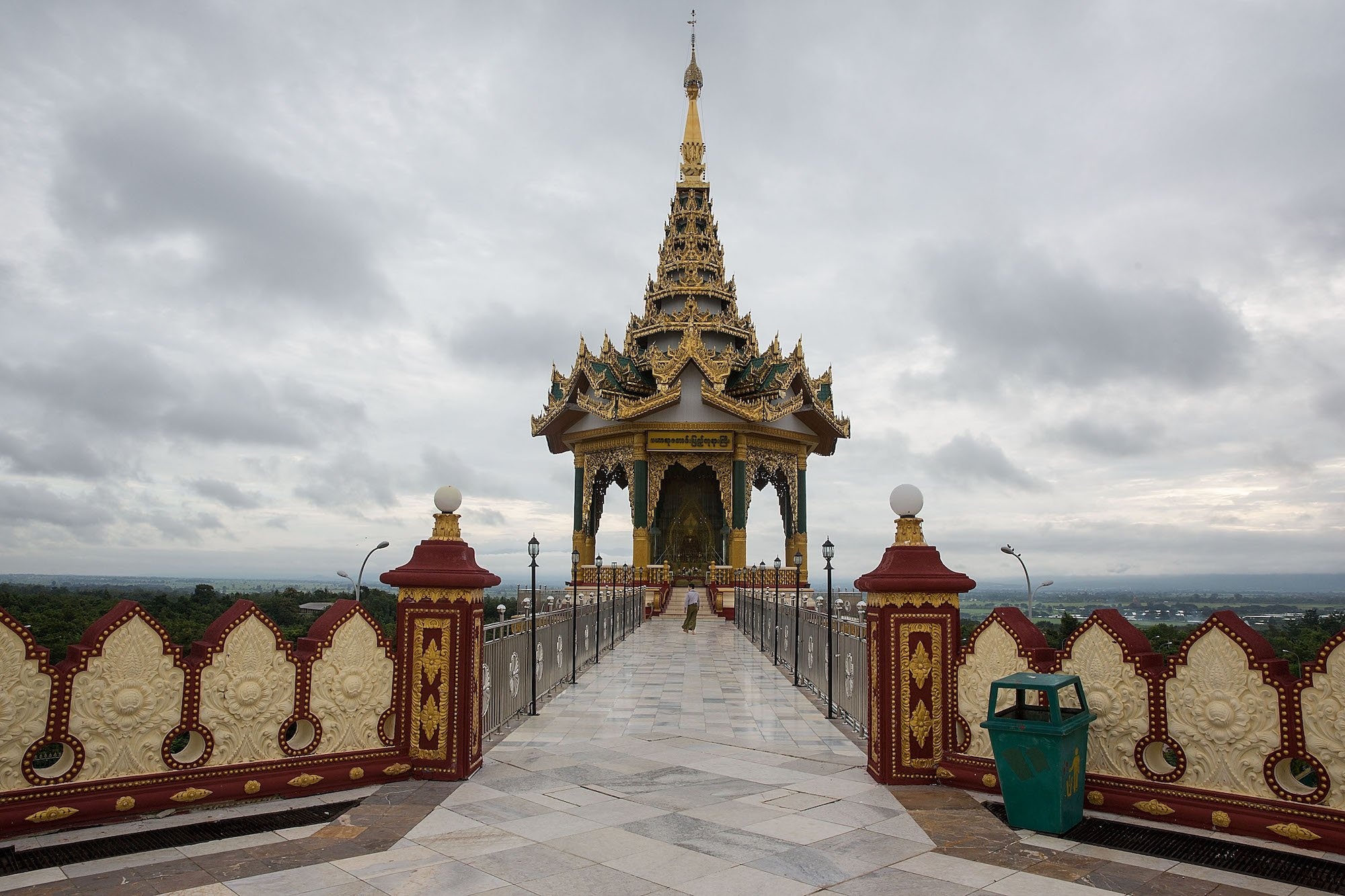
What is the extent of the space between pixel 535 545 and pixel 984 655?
31.1 ft

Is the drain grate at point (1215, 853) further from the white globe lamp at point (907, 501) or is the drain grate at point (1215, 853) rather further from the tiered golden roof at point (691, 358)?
the tiered golden roof at point (691, 358)

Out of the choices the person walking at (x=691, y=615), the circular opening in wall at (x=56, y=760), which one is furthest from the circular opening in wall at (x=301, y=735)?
the person walking at (x=691, y=615)

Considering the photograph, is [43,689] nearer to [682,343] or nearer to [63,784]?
[63,784]

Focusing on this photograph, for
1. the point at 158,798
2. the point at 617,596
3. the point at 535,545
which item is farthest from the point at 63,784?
the point at 617,596

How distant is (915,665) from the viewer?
7.29 metres

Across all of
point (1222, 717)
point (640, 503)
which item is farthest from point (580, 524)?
point (1222, 717)

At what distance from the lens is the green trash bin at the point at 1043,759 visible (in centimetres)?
582

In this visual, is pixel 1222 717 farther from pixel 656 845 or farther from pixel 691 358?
pixel 691 358

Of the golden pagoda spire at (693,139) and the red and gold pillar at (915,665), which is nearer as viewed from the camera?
the red and gold pillar at (915,665)

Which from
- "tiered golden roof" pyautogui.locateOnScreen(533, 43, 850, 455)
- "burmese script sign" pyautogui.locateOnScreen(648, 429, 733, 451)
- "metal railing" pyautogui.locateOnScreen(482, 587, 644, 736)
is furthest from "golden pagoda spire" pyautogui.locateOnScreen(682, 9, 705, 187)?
"metal railing" pyautogui.locateOnScreen(482, 587, 644, 736)

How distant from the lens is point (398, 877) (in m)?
4.96

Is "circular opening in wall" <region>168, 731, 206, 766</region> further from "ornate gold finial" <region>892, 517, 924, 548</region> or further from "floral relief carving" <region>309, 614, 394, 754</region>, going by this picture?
"ornate gold finial" <region>892, 517, 924, 548</region>

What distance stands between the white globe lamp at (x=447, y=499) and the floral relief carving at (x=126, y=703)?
2353 mm

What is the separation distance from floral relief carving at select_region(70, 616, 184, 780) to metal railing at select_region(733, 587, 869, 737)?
5.88 meters
